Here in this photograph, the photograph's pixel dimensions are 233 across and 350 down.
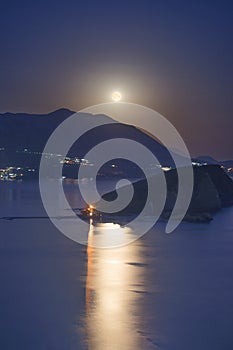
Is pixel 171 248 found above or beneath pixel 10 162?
beneath

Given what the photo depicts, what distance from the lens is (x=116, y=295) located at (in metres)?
7.24

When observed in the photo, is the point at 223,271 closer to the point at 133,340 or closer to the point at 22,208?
the point at 133,340

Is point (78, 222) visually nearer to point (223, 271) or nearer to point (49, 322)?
point (223, 271)

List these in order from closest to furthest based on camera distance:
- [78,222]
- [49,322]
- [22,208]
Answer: [49,322]
[78,222]
[22,208]

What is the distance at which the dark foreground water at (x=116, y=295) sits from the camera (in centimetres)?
564

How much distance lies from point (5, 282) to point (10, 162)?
5293 centimetres

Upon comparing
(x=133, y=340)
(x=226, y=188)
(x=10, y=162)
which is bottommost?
(x=133, y=340)

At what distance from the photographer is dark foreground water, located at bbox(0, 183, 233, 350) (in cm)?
564

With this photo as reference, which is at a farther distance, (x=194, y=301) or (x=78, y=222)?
(x=78, y=222)

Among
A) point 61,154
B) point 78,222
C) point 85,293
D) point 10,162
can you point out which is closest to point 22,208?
point 78,222

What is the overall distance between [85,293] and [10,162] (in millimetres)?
53797

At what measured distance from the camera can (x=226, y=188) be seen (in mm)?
26734

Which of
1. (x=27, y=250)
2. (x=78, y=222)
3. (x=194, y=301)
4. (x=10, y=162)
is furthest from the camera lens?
(x=10, y=162)

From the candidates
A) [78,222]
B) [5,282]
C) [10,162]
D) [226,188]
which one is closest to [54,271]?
[5,282]
